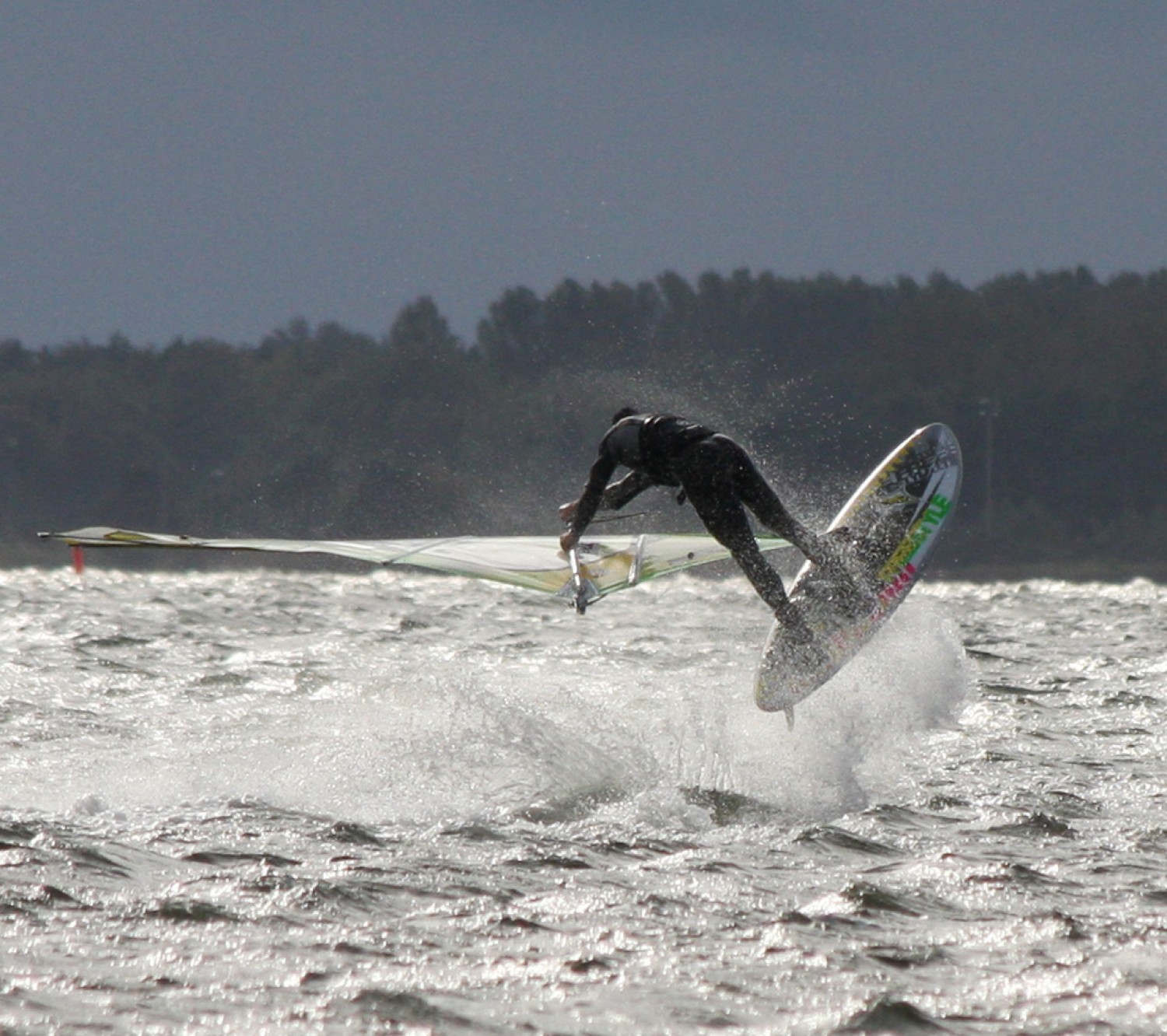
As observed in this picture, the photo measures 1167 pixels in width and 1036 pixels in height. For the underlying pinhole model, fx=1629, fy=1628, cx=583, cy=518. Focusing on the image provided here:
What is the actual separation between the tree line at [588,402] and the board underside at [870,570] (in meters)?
76.1

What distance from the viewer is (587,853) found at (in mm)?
7086

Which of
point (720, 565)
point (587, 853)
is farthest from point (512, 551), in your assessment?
point (720, 565)

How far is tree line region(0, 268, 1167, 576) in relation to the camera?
96.1 m

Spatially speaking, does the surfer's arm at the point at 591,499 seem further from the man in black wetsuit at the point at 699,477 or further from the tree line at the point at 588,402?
the tree line at the point at 588,402

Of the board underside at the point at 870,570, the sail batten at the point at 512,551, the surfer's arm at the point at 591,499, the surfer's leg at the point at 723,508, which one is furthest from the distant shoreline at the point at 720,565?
the surfer's arm at the point at 591,499

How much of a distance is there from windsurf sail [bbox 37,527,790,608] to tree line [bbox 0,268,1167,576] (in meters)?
76.1

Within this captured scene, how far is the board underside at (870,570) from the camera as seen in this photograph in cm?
1020

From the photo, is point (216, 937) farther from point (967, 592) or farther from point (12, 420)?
point (12, 420)

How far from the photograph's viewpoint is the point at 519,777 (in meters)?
8.57

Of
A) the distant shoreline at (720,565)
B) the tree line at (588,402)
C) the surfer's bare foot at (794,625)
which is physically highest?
the tree line at (588,402)

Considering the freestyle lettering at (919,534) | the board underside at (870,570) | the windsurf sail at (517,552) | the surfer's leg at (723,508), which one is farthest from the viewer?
the freestyle lettering at (919,534)

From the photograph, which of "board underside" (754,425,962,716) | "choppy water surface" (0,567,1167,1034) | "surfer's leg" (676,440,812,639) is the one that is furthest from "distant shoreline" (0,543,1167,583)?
"surfer's leg" (676,440,812,639)

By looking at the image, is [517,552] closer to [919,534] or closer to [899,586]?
[899,586]

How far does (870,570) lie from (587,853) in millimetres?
4858
